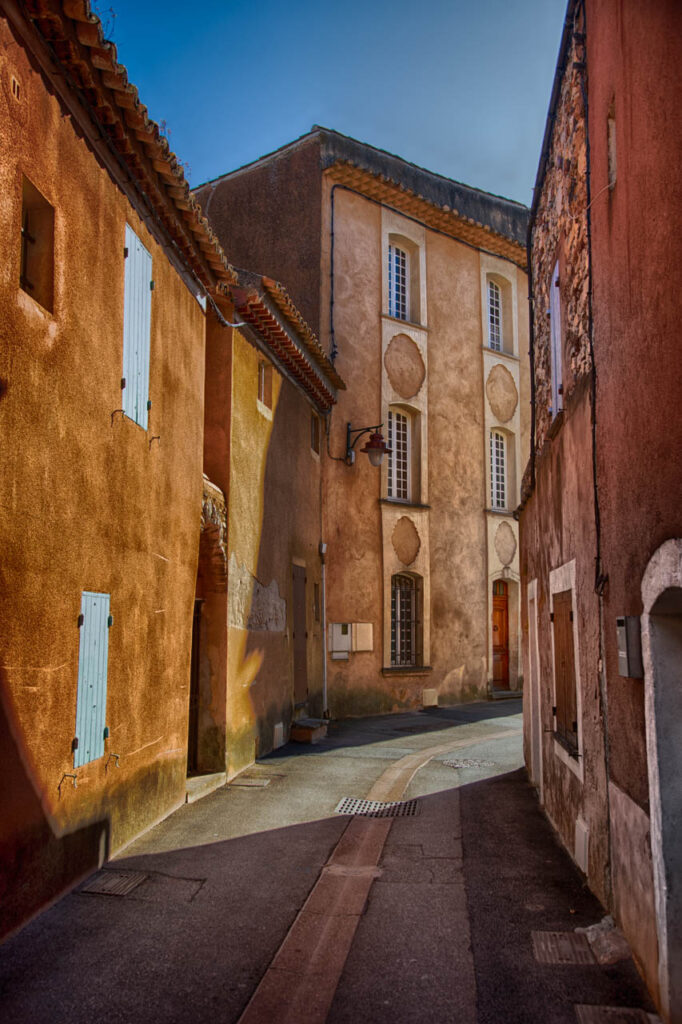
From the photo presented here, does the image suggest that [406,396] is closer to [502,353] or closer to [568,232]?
[502,353]

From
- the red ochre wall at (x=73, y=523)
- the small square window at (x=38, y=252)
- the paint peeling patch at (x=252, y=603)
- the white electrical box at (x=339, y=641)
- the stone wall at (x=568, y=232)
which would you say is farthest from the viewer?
the white electrical box at (x=339, y=641)

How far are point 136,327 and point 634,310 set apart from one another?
4548mm

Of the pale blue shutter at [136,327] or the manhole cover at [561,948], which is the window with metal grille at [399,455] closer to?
the pale blue shutter at [136,327]

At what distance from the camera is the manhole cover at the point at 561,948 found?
477 cm

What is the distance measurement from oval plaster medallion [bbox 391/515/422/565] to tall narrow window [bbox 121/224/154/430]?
35.7 feet

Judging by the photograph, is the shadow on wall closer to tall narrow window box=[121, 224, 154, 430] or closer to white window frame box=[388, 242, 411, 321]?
tall narrow window box=[121, 224, 154, 430]

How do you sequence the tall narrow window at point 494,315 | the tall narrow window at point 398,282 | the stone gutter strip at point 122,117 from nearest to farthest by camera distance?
the stone gutter strip at point 122,117 < the tall narrow window at point 398,282 < the tall narrow window at point 494,315

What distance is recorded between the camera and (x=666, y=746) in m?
3.99

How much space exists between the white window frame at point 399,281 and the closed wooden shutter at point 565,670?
12597mm

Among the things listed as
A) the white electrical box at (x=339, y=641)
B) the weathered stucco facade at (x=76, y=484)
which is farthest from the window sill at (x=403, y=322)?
the weathered stucco facade at (x=76, y=484)

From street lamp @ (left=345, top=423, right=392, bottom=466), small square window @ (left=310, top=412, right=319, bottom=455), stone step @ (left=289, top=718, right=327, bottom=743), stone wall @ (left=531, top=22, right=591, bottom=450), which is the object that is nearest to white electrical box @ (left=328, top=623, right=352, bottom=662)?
stone step @ (left=289, top=718, right=327, bottom=743)

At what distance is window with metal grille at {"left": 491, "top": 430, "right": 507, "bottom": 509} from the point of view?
67.2 ft

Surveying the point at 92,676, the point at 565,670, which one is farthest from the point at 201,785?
the point at 565,670

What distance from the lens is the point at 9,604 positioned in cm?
513
